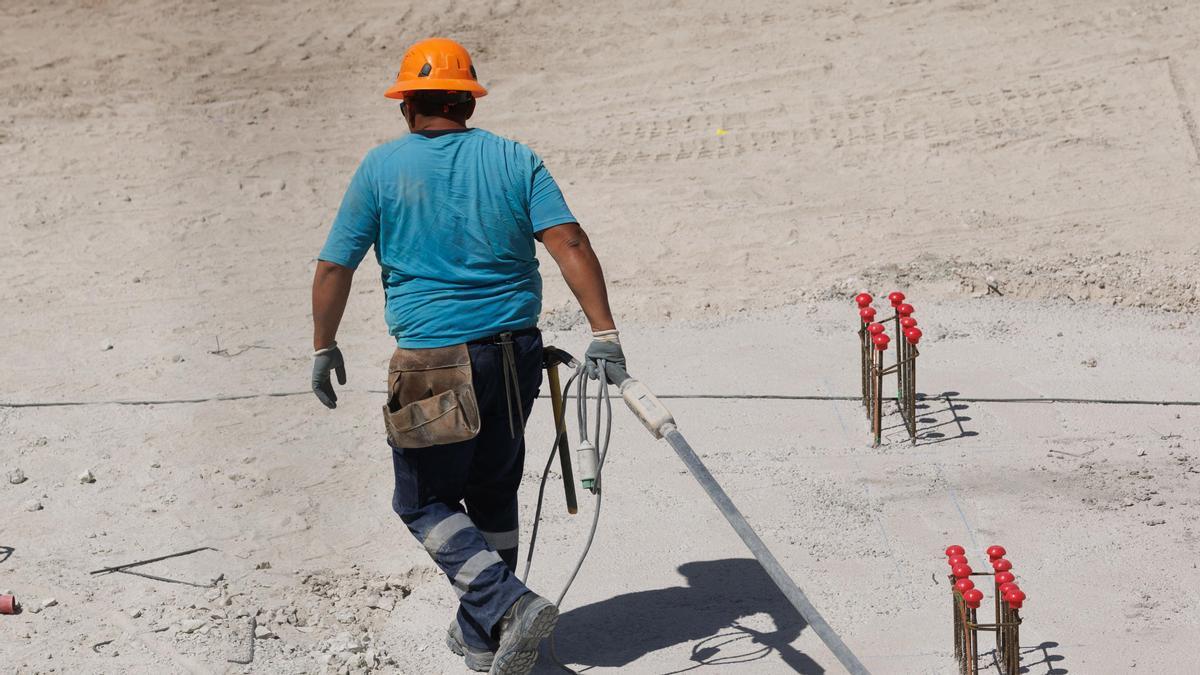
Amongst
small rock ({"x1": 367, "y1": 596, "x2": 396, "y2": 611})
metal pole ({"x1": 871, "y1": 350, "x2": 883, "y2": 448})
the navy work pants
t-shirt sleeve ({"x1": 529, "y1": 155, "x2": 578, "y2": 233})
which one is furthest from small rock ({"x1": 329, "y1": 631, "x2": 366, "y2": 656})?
metal pole ({"x1": 871, "y1": 350, "x2": 883, "y2": 448})

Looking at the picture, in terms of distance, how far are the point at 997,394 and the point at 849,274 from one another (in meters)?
2.15

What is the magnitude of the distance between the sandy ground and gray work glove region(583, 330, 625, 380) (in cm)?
96

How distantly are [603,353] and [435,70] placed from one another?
0.90 m

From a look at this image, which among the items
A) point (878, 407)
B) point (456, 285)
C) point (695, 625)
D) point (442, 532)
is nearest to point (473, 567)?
point (442, 532)

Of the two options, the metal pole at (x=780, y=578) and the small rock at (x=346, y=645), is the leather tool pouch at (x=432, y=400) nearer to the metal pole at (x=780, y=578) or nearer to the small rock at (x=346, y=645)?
the metal pole at (x=780, y=578)

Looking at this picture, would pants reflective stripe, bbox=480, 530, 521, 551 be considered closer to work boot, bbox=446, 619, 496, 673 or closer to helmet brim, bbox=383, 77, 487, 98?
work boot, bbox=446, 619, 496, 673

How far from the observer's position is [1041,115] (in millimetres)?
10180

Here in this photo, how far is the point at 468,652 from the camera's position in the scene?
4.03 m

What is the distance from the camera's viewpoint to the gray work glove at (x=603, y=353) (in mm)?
3729

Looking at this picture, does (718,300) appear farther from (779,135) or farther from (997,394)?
(779,135)

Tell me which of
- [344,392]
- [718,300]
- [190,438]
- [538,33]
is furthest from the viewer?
[538,33]

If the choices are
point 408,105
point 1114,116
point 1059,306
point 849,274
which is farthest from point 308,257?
point 1114,116

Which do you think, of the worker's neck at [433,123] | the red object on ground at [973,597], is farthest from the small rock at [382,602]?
the red object on ground at [973,597]

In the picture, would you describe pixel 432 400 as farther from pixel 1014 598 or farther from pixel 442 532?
pixel 1014 598
